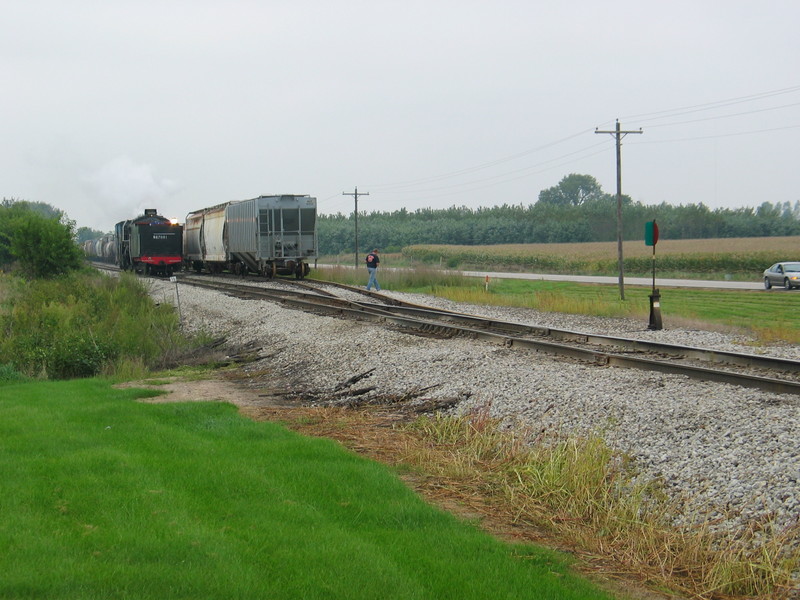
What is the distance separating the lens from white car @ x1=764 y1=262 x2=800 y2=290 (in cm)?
3941

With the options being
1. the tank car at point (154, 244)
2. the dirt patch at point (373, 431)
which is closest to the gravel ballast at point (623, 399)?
the dirt patch at point (373, 431)

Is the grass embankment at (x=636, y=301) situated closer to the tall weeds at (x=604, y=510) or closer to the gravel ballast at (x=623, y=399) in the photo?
the gravel ballast at (x=623, y=399)

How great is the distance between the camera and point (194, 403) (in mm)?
10680

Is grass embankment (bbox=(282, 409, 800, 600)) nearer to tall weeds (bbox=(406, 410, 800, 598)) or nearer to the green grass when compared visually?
tall weeds (bbox=(406, 410, 800, 598))

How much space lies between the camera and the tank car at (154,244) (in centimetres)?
4431

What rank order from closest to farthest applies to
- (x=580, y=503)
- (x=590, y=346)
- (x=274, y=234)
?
(x=580, y=503) → (x=590, y=346) → (x=274, y=234)

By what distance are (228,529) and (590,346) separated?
381 inches

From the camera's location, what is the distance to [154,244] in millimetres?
44750

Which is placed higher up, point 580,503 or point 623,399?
point 623,399

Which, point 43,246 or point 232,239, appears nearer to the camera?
point 43,246

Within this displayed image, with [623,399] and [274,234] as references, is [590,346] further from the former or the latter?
[274,234]

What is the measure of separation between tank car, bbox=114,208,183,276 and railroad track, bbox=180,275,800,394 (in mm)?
21200

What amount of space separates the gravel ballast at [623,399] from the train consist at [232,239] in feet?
56.2

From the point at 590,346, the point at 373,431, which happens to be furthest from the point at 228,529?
the point at 590,346
